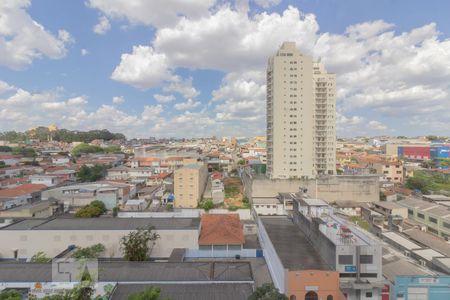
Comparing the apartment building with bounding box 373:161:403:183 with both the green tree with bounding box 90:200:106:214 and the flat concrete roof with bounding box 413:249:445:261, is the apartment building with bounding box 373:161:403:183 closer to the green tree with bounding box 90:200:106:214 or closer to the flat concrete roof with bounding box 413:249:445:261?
the flat concrete roof with bounding box 413:249:445:261

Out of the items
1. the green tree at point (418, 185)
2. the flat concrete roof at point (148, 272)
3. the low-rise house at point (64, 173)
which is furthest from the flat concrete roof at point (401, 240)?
the low-rise house at point (64, 173)

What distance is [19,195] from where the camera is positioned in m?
37.5

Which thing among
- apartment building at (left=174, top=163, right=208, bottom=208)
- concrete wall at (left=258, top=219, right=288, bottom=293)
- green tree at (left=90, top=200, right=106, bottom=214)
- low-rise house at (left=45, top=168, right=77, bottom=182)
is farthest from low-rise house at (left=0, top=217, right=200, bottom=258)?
low-rise house at (left=45, top=168, right=77, bottom=182)

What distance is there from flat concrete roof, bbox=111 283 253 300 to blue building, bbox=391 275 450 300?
8023 millimetres

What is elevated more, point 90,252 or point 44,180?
point 44,180

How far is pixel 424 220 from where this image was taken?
29594 millimetres

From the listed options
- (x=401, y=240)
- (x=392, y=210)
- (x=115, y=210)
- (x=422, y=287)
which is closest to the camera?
(x=422, y=287)

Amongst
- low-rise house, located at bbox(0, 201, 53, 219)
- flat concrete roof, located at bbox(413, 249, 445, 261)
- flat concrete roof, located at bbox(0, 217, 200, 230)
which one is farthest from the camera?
low-rise house, located at bbox(0, 201, 53, 219)

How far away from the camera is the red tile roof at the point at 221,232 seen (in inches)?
894

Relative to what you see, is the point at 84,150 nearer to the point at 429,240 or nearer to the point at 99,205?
the point at 99,205

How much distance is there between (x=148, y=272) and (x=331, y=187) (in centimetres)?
2972

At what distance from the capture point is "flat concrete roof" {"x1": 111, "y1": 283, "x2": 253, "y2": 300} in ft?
Answer: 42.8

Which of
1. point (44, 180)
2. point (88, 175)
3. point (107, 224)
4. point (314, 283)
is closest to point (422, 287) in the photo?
point (314, 283)

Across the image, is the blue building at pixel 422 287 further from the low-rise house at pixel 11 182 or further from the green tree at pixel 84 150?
the green tree at pixel 84 150
